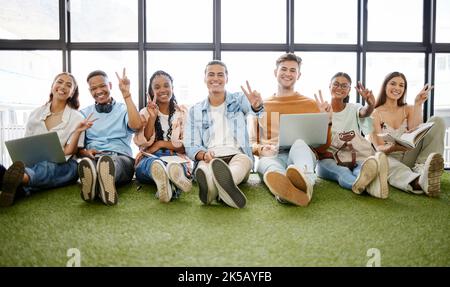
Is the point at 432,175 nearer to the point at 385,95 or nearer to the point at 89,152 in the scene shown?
the point at 385,95

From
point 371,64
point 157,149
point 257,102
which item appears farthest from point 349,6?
point 157,149

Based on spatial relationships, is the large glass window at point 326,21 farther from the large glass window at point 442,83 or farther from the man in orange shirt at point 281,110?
the man in orange shirt at point 281,110

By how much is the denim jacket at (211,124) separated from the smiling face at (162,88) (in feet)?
0.72

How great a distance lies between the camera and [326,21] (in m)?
2.79

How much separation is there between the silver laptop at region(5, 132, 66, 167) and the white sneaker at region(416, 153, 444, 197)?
79.3 inches

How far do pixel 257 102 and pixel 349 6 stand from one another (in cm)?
189

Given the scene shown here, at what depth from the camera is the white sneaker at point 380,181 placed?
1.35m

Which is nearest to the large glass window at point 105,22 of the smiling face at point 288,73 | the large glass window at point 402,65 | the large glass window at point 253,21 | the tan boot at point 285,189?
the large glass window at point 253,21

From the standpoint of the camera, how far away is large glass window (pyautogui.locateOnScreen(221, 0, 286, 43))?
2.73 m

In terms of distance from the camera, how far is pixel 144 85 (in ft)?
8.76

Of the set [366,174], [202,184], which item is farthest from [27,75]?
[366,174]

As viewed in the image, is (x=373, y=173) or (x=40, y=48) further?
(x=40, y=48)
